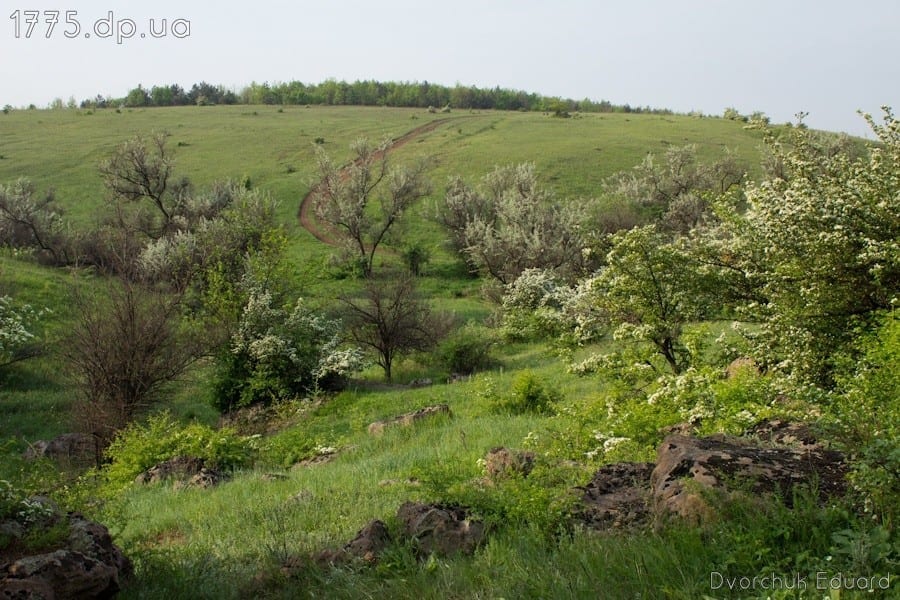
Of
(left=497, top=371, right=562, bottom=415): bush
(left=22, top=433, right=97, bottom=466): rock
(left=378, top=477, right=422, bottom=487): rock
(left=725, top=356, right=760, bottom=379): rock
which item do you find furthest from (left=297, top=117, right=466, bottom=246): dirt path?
(left=378, top=477, right=422, bottom=487): rock

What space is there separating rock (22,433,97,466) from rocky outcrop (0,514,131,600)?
10708 mm

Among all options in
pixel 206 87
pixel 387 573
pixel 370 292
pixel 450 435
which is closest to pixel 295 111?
pixel 206 87

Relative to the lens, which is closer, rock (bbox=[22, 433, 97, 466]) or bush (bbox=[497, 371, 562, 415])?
bush (bbox=[497, 371, 562, 415])

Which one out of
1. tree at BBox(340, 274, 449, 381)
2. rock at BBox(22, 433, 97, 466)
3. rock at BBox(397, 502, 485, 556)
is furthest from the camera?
tree at BBox(340, 274, 449, 381)

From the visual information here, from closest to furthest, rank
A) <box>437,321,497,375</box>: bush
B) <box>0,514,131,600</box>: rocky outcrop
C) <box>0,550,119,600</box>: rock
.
Answer: <box>0,514,131,600</box>: rocky outcrop < <box>0,550,119,600</box>: rock < <box>437,321,497,375</box>: bush

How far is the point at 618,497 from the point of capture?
563cm

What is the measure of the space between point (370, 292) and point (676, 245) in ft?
44.2

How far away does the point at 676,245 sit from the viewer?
1074 centimetres

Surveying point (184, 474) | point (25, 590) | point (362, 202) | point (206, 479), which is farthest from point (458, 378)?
point (362, 202)

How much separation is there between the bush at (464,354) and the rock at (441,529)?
54.9 ft

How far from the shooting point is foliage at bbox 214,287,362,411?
19.9 m

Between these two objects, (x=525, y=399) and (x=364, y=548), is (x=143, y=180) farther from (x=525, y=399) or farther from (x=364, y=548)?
(x=364, y=548)

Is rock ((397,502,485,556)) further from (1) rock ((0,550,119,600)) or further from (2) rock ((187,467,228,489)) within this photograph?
(2) rock ((187,467,228,489))

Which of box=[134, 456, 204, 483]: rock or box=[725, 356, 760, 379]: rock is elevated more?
box=[725, 356, 760, 379]: rock
